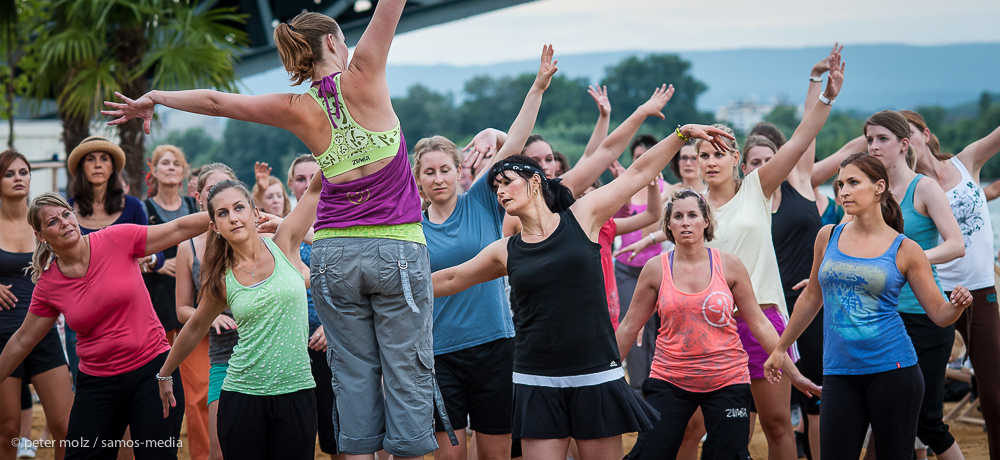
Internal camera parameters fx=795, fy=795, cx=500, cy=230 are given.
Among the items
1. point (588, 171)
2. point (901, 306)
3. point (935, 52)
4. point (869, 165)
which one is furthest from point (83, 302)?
point (935, 52)

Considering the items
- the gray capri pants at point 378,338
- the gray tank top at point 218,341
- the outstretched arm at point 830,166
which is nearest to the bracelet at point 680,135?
the gray capri pants at point 378,338

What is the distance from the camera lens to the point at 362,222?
313 centimetres

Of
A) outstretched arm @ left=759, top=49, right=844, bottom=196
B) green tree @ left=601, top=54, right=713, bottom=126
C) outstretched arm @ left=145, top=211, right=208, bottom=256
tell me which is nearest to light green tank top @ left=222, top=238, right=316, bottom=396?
outstretched arm @ left=145, top=211, right=208, bottom=256

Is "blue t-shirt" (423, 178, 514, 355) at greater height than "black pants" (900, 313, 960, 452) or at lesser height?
greater

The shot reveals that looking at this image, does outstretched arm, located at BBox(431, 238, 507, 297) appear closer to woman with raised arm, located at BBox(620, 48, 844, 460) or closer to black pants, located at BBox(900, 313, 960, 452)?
woman with raised arm, located at BBox(620, 48, 844, 460)

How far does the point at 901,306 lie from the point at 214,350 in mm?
4017

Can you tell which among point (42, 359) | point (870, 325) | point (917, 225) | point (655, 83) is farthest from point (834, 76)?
point (655, 83)

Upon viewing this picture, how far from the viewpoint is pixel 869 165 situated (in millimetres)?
3926

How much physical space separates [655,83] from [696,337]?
49.6 ft

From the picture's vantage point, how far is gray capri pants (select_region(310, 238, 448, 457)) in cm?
314

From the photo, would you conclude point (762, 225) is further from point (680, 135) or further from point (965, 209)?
point (965, 209)

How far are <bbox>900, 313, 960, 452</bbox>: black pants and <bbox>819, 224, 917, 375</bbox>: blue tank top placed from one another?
0.71 m

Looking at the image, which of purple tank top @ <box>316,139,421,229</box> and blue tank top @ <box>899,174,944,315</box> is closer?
purple tank top @ <box>316,139,421,229</box>

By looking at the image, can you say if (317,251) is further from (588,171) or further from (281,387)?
(588,171)
